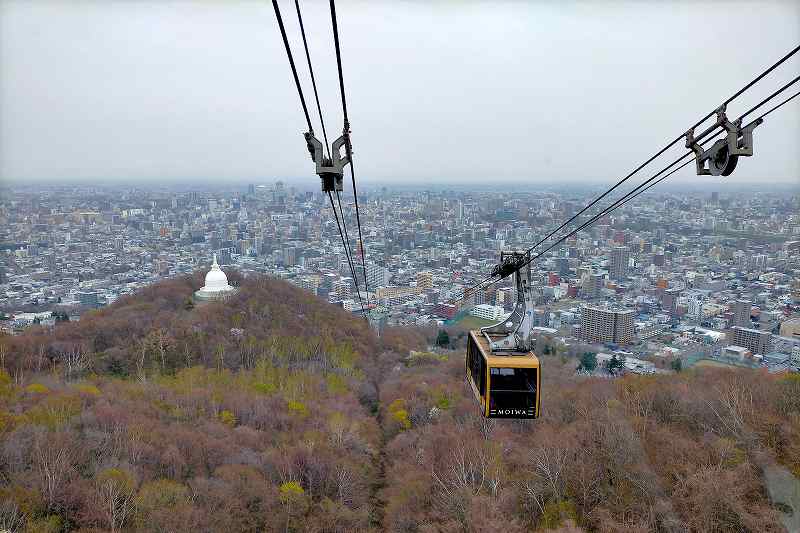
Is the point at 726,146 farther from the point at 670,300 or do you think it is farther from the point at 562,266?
the point at 562,266

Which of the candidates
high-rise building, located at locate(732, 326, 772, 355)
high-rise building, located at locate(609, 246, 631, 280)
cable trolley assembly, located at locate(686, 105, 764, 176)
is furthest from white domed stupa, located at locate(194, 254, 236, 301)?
high-rise building, located at locate(609, 246, 631, 280)

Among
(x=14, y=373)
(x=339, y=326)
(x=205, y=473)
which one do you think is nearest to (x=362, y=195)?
(x=339, y=326)

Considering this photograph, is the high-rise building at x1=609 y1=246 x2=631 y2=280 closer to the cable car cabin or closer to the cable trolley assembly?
the cable car cabin

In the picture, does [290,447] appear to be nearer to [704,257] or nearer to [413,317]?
[413,317]

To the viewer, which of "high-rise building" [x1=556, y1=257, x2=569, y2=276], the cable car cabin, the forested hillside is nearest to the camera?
the cable car cabin

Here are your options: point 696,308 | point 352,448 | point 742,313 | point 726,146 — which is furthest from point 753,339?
point 726,146

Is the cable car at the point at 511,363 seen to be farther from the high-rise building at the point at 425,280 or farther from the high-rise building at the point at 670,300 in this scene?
the high-rise building at the point at 425,280

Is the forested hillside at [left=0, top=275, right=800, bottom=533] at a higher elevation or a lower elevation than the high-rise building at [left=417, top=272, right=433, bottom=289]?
higher
